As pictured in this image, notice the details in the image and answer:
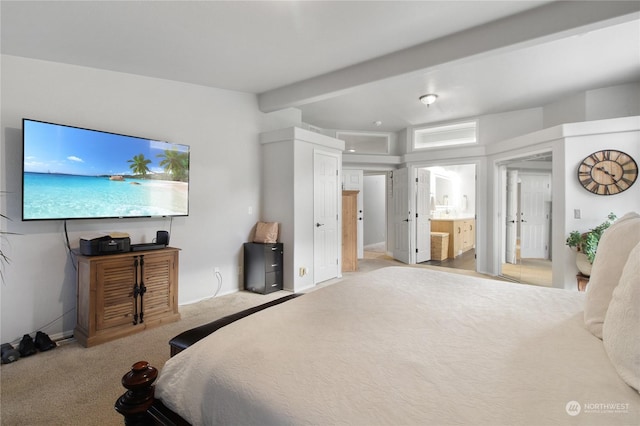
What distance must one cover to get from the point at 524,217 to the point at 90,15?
5665 mm

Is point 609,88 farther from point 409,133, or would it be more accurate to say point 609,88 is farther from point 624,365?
point 624,365

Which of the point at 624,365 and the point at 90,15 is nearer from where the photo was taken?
the point at 624,365

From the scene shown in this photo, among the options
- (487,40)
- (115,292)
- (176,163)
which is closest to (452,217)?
(487,40)

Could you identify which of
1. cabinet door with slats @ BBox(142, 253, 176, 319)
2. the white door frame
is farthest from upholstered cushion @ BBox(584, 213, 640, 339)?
the white door frame

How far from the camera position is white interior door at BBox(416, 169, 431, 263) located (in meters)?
6.29

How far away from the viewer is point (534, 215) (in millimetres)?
4480

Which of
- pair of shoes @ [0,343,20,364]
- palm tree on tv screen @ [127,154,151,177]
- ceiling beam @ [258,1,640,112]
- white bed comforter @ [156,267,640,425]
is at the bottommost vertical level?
pair of shoes @ [0,343,20,364]

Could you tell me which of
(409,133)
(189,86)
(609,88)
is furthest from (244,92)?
(609,88)

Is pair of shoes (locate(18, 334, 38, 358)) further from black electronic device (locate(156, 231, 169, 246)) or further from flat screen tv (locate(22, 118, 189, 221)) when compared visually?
black electronic device (locate(156, 231, 169, 246))

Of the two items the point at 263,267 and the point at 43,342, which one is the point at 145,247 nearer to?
the point at 43,342

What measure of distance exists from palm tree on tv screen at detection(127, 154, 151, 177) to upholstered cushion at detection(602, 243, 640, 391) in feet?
11.9

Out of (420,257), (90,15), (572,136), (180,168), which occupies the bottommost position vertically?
(420,257)

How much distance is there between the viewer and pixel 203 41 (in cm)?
279

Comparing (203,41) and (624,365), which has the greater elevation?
(203,41)
